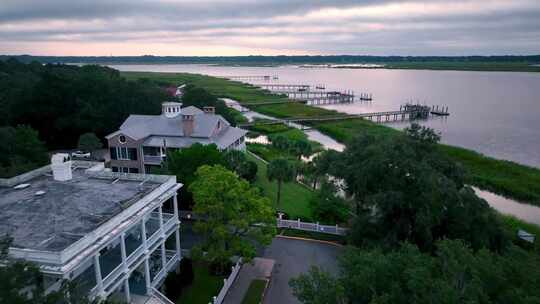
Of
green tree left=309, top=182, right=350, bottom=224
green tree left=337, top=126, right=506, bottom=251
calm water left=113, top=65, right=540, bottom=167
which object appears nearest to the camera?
green tree left=337, top=126, right=506, bottom=251

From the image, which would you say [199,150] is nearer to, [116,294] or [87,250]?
[116,294]

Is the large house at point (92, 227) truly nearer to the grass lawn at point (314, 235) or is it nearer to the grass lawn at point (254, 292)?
the grass lawn at point (254, 292)

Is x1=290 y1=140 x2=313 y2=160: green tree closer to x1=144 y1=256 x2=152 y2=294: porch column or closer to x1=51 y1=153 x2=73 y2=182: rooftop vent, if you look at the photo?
x1=51 y1=153 x2=73 y2=182: rooftop vent

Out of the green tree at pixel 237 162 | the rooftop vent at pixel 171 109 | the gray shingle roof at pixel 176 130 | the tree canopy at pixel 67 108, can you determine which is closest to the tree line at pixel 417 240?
the green tree at pixel 237 162

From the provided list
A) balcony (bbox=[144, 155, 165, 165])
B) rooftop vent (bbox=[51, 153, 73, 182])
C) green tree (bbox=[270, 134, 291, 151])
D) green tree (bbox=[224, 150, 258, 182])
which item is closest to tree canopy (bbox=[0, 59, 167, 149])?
balcony (bbox=[144, 155, 165, 165])

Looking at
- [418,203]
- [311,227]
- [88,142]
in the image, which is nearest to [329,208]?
[311,227]

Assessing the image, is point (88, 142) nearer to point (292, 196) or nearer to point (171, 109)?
point (171, 109)
